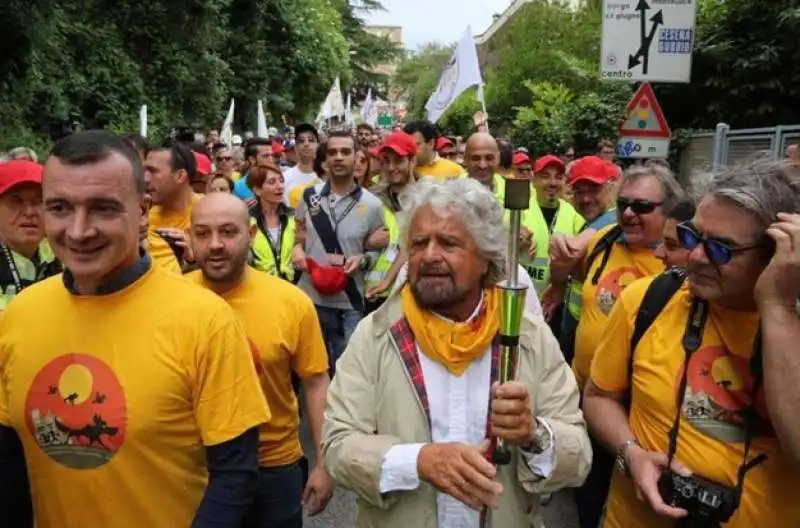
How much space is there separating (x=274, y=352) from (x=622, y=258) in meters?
1.87

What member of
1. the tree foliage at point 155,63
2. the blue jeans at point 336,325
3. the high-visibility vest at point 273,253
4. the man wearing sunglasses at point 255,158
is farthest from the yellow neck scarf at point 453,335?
the tree foliage at point 155,63

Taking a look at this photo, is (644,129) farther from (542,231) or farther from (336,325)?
(336,325)

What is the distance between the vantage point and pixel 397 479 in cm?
224

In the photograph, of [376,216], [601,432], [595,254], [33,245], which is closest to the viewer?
[601,432]

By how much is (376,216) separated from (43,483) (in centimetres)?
406

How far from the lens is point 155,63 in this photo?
20922 mm

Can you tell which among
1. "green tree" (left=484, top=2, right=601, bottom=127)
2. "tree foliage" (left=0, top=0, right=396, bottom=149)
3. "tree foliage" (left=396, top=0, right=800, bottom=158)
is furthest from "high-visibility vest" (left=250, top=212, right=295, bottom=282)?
"green tree" (left=484, top=2, right=601, bottom=127)

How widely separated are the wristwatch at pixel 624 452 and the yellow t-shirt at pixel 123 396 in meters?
1.17

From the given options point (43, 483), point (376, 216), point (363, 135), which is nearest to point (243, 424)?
point (43, 483)

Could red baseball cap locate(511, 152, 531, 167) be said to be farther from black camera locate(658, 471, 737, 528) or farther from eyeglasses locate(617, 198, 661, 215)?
black camera locate(658, 471, 737, 528)

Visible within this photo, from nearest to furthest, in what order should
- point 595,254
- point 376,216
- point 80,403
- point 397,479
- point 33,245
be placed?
point 80,403 → point 397,479 → point 33,245 → point 595,254 → point 376,216

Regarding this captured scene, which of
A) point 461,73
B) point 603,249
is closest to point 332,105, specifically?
point 461,73

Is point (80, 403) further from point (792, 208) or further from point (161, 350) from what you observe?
point (792, 208)

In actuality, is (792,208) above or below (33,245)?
above
